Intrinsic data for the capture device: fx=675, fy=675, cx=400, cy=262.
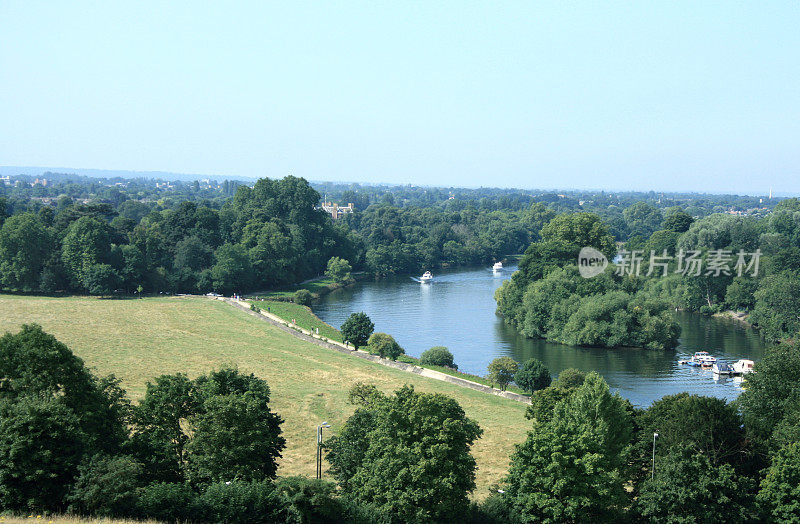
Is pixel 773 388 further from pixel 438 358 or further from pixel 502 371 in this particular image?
pixel 438 358

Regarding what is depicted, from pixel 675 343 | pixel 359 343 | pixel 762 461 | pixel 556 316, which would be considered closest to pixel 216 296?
pixel 359 343

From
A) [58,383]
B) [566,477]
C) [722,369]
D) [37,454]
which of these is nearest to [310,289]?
[722,369]

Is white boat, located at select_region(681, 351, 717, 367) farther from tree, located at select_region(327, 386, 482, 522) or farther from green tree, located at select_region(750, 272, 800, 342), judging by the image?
tree, located at select_region(327, 386, 482, 522)


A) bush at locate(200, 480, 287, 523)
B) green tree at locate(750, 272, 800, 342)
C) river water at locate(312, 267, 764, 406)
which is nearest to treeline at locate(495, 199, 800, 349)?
green tree at locate(750, 272, 800, 342)

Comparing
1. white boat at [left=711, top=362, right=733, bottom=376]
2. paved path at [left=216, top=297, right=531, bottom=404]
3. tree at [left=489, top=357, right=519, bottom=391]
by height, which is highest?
tree at [left=489, top=357, right=519, bottom=391]

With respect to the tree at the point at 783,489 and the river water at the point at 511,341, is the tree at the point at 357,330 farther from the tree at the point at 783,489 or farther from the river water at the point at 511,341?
the tree at the point at 783,489

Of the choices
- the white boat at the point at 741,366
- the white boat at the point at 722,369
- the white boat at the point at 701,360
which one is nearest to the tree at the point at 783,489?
the white boat at the point at 722,369

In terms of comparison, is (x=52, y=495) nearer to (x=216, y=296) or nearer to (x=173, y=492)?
(x=173, y=492)
